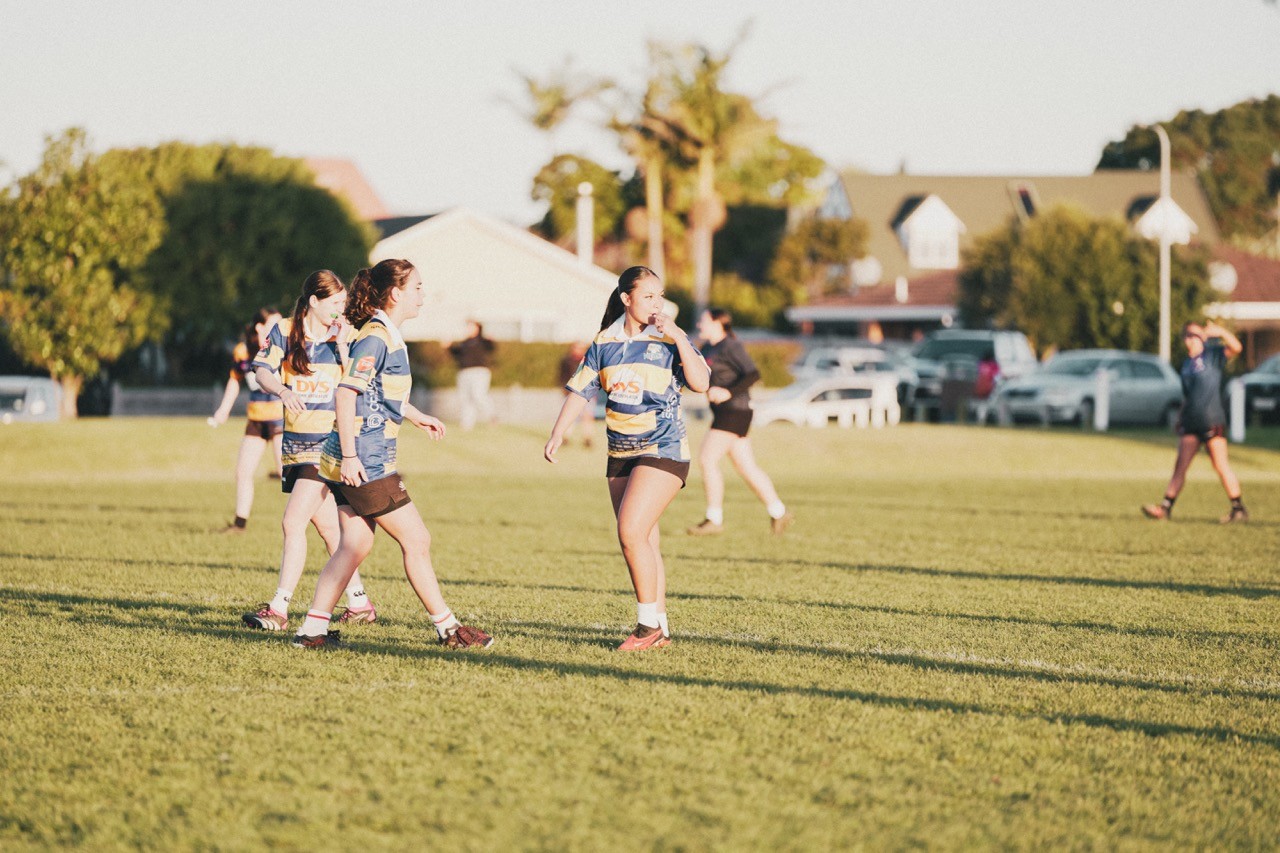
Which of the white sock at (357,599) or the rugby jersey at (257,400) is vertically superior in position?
the rugby jersey at (257,400)

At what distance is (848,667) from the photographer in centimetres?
746

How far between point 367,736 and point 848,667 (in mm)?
2533

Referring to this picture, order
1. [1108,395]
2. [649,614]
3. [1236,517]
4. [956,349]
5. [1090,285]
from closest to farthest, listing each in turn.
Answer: [649,614] < [1236,517] < [1108,395] < [956,349] < [1090,285]

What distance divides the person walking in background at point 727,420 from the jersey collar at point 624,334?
5449 mm

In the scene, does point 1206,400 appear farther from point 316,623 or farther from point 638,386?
point 316,623

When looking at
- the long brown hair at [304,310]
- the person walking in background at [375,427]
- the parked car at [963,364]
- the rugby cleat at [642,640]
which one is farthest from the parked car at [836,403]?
the person walking in background at [375,427]

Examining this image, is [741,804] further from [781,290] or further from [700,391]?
[781,290]

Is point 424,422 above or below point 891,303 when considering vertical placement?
below

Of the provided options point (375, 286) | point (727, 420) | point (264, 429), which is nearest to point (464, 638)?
point (375, 286)

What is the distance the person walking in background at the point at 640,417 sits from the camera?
7.60 m

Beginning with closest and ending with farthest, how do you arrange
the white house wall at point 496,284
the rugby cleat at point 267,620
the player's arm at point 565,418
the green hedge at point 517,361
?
the player's arm at point 565,418
the rugby cleat at point 267,620
the green hedge at point 517,361
the white house wall at point 496,284

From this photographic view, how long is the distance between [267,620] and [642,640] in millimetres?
2091

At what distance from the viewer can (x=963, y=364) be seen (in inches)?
1523

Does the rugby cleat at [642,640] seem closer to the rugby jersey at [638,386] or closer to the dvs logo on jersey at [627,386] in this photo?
the rugby jersey at [638,386]
